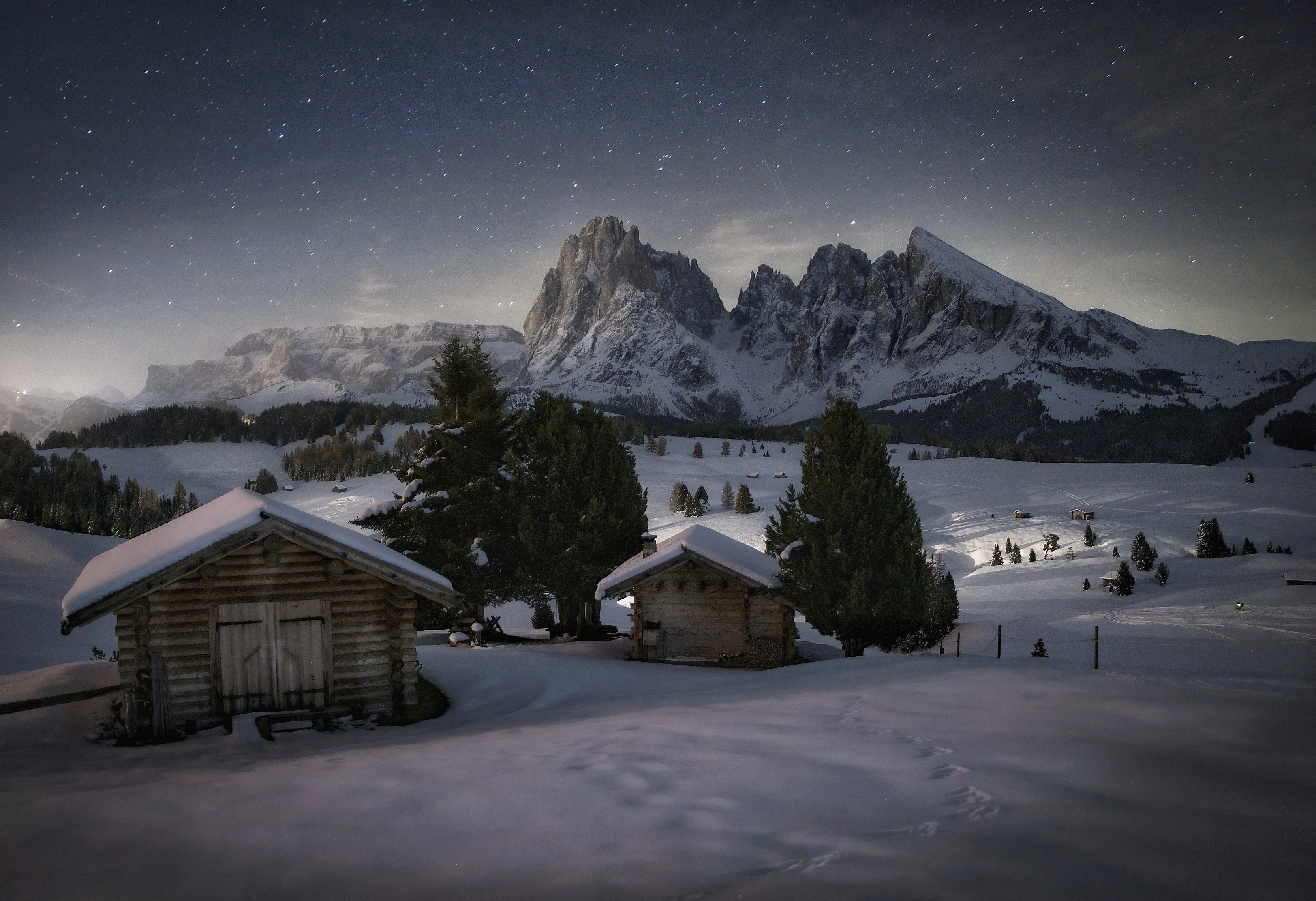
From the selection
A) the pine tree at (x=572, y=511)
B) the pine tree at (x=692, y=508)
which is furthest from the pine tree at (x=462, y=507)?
the pine tree at (x=692, y=508)

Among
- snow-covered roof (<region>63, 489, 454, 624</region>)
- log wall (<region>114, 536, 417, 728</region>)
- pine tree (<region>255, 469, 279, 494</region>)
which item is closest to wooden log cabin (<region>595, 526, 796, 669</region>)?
log wall (<region>114, 536, 417, 728</region>)

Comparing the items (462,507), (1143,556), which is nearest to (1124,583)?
(1143,556)

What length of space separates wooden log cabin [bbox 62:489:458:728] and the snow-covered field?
152cm

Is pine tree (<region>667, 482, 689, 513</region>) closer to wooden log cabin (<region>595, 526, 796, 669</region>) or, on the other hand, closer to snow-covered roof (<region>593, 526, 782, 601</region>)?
snow-covered roof (<region>593, 526, 782, 601</region>)

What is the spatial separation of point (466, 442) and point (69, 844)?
24294 mm

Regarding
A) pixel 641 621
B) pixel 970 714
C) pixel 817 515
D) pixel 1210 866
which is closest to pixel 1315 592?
pixel 817 515

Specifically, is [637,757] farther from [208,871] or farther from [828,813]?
[208,871]

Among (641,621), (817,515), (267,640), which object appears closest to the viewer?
(267,640)

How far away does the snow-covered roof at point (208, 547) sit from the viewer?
490 inches

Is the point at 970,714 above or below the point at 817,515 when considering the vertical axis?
below

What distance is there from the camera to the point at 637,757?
26.8 ft

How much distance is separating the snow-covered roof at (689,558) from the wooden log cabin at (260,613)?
27.7ft

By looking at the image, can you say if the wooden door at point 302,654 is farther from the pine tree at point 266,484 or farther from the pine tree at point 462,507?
the pine tree at point 266,484

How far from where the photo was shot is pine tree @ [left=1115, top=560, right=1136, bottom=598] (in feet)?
173
